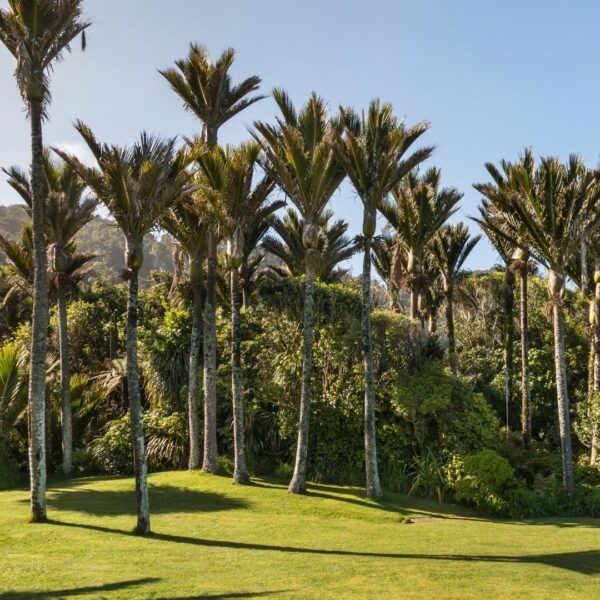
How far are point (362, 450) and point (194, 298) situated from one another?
730cm

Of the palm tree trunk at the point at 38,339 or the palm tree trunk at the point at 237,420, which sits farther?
the palm tree trunk at the point at 237,420

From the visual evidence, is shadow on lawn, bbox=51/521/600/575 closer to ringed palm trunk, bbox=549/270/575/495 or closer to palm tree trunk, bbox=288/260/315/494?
palm tree trunk, bbox=288/260/315/494

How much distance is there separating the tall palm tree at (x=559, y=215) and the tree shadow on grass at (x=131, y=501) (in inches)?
395

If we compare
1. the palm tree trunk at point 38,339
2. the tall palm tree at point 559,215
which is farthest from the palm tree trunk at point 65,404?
the tall palm tree at point 559,215

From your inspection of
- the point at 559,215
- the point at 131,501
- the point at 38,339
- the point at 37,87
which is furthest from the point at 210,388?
the point at 559,215

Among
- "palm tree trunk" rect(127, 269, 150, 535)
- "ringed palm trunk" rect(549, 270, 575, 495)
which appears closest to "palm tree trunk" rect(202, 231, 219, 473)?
"palm tree trunk" rect(127, 269, 150, 535)

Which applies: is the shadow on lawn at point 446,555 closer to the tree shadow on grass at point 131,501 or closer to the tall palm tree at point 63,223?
the tree shadow on grass at point 131,501

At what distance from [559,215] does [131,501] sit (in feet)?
46.4

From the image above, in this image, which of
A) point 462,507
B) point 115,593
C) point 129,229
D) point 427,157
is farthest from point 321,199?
point 115,593

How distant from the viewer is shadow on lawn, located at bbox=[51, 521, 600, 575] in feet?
30.4

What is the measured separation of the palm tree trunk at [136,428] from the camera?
1143 centimetres

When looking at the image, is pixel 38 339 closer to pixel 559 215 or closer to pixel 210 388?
pixel 210 388

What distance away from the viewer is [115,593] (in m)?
7.26

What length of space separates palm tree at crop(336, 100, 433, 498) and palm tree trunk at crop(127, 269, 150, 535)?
23.1 feet
